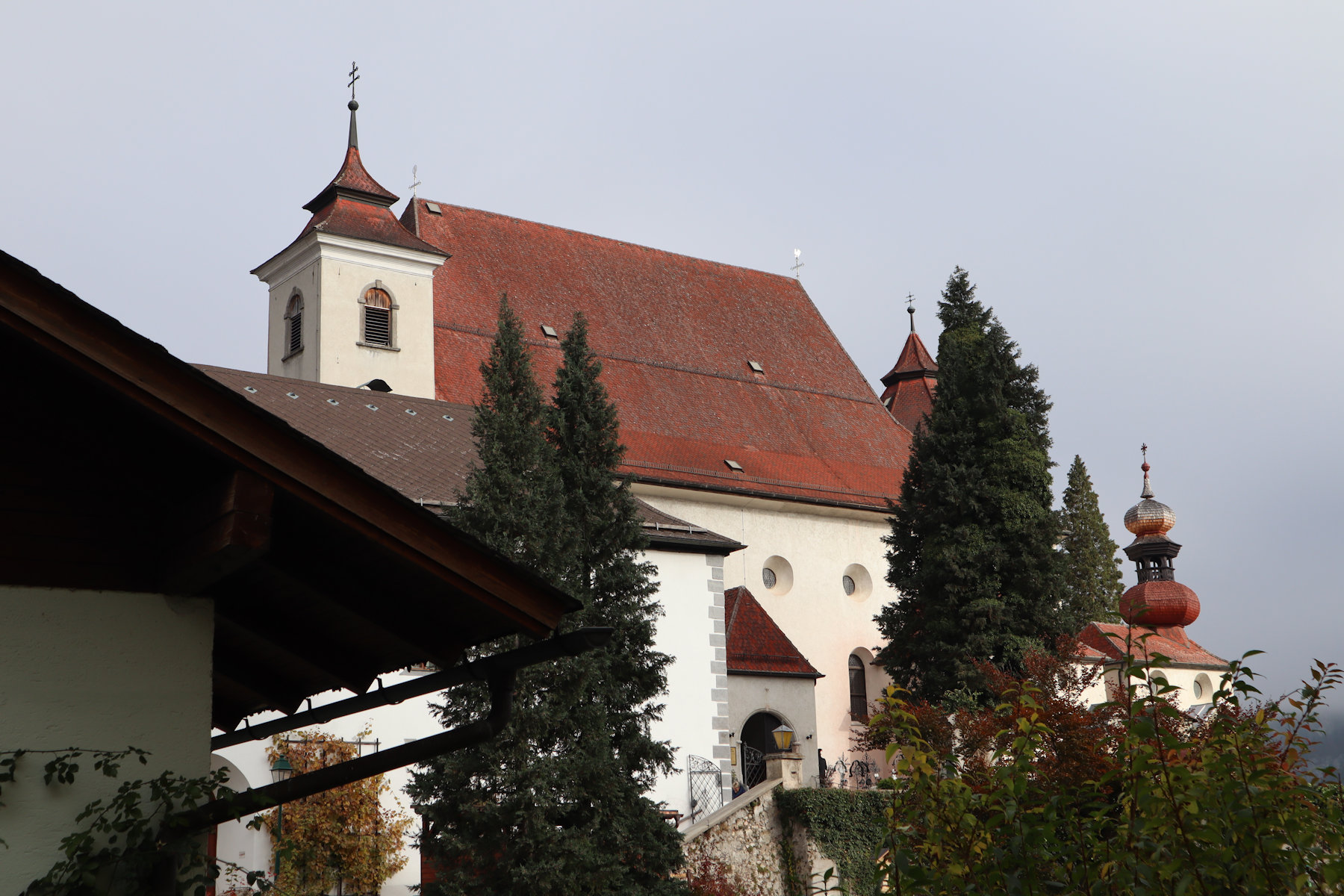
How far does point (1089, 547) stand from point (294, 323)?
2420 centimetres

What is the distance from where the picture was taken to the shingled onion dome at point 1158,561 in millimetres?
46688

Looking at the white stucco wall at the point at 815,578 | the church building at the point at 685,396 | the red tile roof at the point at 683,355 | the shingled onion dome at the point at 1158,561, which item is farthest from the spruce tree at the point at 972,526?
the shingled onion dome at the point at 1158,561

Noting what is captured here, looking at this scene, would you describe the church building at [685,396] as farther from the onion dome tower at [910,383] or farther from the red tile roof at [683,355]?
the onion dome tower at [910,383]

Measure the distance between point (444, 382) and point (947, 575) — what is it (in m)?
11.1

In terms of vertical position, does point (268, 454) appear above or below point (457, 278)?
below

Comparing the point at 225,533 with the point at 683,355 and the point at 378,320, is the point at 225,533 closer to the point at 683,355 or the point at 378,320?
the point at 378,320

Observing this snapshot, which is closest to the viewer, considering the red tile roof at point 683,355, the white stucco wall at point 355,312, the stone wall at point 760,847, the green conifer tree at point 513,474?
the green conifer tree at point 513,474

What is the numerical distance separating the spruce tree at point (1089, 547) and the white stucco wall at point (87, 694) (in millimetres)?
36281

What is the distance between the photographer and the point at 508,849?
1213 centimetres

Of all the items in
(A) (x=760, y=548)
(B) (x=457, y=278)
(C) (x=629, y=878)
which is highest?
(B) (x=457, y=278)

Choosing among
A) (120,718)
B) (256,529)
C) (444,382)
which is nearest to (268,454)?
(256,529)

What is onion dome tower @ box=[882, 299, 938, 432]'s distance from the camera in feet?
127

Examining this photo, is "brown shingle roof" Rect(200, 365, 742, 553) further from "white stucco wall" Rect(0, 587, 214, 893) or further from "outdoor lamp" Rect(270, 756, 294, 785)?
"white stucco wall" Rect(0, 587, 214, 893)

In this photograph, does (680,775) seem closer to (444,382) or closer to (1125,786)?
(444,382)
